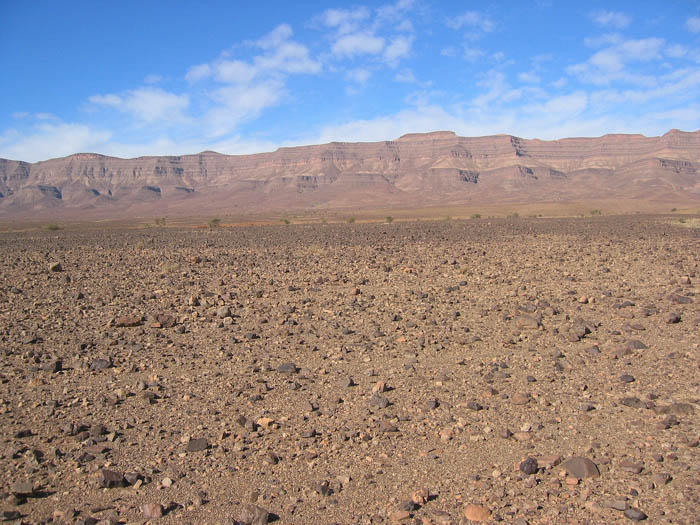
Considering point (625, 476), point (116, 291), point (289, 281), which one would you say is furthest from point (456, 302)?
point (116, 291)

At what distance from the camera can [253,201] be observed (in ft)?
590

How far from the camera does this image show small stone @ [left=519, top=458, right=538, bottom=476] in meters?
4.29

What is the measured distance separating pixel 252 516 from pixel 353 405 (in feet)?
6.90

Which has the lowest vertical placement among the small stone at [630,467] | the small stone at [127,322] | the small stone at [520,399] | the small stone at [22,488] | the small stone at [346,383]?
the small stone at [630,467]

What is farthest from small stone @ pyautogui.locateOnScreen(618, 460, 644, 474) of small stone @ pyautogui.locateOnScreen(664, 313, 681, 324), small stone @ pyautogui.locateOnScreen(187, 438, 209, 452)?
small stone @ pyautogui.locateOnScreen(664, 313, 681, 324)

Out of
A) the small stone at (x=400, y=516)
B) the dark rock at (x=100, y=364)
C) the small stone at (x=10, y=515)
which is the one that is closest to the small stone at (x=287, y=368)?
the dark rock at (x=100, y=364)

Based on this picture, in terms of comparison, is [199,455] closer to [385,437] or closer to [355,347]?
[385,437]

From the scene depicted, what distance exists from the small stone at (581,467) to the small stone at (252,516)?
2.44 metres

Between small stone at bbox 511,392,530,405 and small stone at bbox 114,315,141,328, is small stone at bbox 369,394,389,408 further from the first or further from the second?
small stone at bbox 114,315,141,328

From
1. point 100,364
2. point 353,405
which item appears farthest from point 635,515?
point 100,364

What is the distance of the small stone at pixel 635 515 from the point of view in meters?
3.64

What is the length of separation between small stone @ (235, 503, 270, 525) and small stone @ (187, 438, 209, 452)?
1.04 metres

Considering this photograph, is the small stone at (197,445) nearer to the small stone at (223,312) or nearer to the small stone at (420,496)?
the small stone at (420,496)

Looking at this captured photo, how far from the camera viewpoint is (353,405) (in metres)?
5.76
